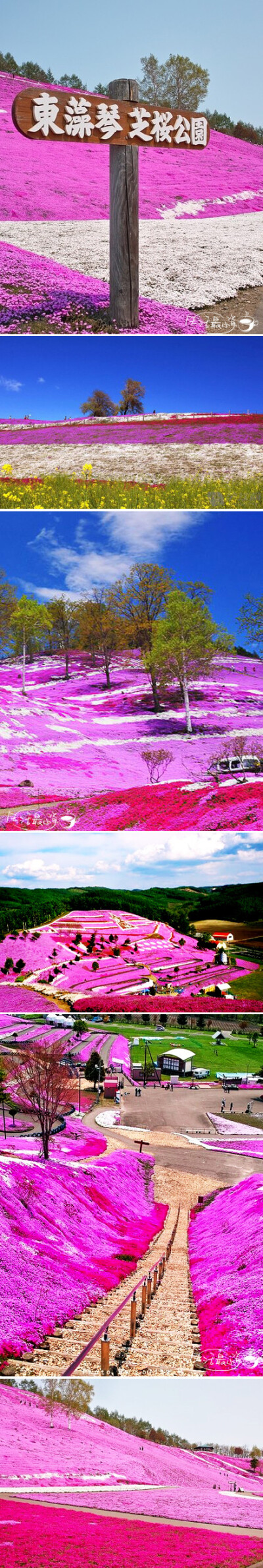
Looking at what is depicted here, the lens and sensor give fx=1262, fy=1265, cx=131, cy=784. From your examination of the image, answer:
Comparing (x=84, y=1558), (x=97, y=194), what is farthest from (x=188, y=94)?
(x=84, y=1558)

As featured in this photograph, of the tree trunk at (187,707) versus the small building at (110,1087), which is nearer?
the tree trunk at (187,707)

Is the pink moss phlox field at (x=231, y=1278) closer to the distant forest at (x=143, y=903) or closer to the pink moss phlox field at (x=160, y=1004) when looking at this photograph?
the pink moss phlox field at (x=160, y=1004)

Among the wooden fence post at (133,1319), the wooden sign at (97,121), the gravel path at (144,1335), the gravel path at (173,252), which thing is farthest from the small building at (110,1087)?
the wooden sign at (97,121)

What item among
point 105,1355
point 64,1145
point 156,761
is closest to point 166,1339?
point 105,1355

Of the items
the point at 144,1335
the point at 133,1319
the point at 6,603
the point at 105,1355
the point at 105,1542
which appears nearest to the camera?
the point at 105,1542

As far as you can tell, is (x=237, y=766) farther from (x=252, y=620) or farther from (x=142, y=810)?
(x=252, y=620)

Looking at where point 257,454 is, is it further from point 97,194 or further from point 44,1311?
point 44,1311

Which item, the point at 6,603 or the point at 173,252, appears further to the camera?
the point at 173,252
